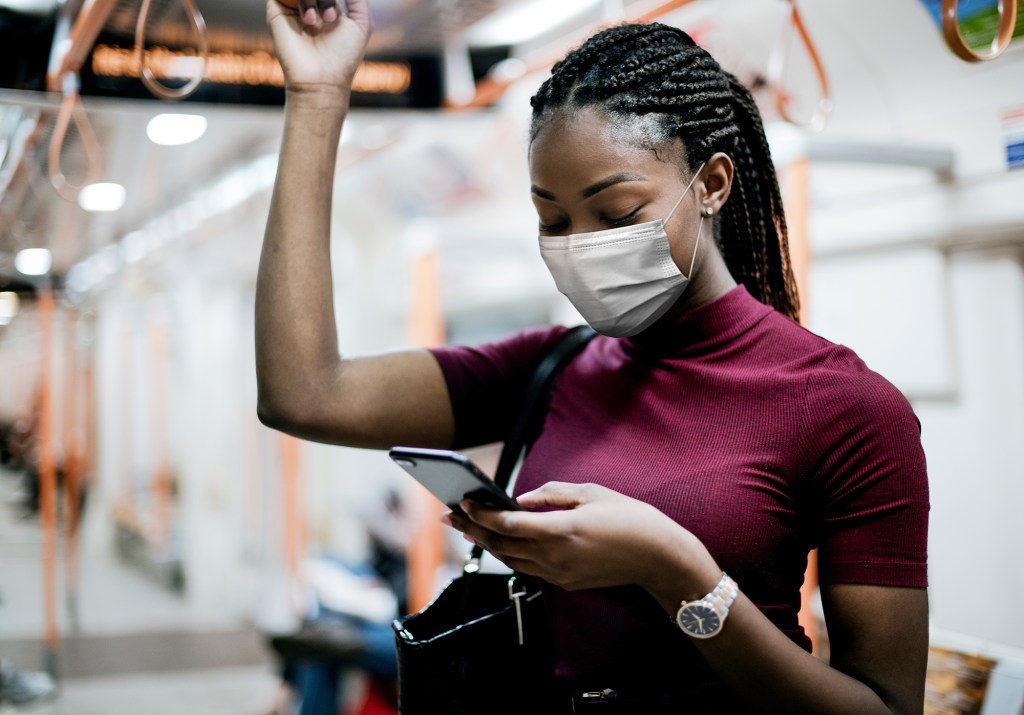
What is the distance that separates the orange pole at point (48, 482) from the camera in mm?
3082

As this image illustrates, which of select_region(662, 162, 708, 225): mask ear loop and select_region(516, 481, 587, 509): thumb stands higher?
select_region(662, 162, 708, 225): mask ear loop

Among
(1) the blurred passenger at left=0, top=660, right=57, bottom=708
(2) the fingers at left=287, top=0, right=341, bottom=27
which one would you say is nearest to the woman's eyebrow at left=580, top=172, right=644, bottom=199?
(2) the fingers at left=287, top=0, right=341, bottom=27

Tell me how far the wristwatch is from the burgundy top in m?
0.10

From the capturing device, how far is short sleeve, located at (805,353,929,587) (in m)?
0.88

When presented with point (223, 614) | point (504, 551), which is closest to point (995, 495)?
point (504, 551)

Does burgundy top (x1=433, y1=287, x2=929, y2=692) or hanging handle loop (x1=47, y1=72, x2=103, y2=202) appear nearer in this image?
burgundy top (x1=433, y1=287, x2=929, y2=692)

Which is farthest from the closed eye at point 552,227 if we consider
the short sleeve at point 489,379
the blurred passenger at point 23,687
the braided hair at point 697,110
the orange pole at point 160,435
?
the orange pole at point 160,435

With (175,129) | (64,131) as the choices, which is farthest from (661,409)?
(175,129)

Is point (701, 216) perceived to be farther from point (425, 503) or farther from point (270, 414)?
point (425, 503)

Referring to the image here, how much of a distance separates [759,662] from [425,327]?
8.88 ft

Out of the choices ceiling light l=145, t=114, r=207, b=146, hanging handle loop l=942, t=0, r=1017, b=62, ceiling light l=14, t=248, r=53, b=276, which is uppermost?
ceiling light l=145, t=114, r=207, b=146

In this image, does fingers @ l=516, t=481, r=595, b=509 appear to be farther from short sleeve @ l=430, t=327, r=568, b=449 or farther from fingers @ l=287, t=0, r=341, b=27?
fingers @ l=287, t=0, r=341, b=27

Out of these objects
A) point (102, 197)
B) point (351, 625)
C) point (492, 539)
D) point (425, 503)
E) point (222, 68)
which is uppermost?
point (222, 68)

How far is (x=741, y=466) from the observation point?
0.96 metres
